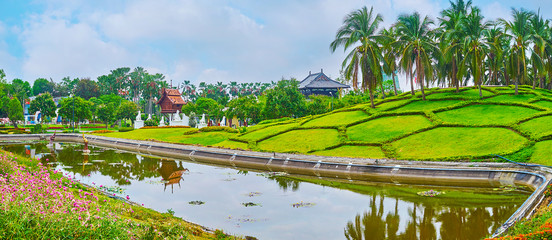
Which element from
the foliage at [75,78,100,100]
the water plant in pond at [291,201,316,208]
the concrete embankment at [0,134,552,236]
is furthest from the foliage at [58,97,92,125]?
the water plant in pond at [291,201,316,208]

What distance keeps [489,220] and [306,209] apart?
5.89 m

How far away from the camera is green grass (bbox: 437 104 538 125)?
3124 centimetres

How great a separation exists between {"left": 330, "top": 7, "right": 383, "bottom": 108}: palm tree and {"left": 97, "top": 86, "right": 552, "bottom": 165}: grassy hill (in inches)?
133

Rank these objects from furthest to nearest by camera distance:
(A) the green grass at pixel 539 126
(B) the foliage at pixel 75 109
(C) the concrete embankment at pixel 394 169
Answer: (B) the foliage at pixel 75 109 → (A) the green grass at pixel 539 126 → (C) the concrete embankment at pixel 394 169

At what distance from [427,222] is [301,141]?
19909mm

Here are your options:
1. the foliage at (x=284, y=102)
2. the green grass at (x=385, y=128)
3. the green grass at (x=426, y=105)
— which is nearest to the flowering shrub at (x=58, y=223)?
the green grass at (x=385, y=128)

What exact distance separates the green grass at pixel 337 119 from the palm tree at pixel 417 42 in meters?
6.17

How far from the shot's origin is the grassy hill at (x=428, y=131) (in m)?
26.0

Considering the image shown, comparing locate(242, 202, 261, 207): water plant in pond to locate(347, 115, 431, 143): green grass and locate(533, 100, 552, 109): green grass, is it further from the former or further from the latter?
locate(533, 100, 552, 109): green grass

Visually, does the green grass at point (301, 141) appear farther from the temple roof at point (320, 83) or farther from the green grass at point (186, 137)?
the temple roof at point (320, 83)

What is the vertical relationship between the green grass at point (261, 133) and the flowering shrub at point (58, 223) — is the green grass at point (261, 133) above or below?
above

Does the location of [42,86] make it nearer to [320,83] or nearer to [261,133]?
[320,83]

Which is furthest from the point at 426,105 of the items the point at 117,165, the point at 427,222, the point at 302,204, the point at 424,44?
the point at 427,222

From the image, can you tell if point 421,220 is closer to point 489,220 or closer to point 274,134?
point 489,220
